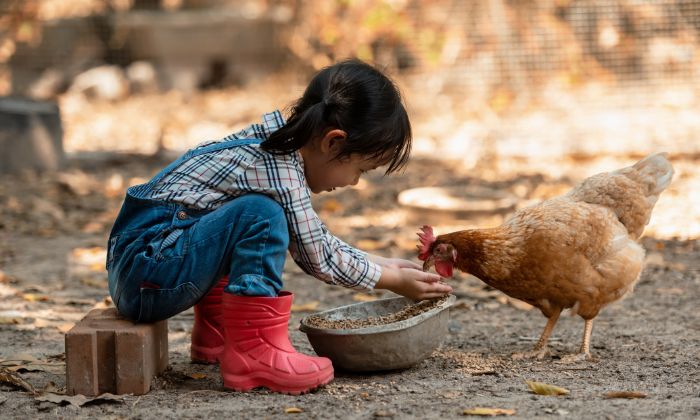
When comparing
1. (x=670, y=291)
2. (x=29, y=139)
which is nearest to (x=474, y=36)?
(x=29, y=139)

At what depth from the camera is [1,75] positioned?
10375 millimetres

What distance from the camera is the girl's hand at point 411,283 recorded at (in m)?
2.72

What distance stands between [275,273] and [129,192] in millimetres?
529

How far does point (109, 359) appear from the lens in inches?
98.6

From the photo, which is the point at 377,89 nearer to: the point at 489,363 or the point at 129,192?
the point at 129,192

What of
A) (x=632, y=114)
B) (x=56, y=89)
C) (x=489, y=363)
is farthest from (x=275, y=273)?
(x=56, y=89)

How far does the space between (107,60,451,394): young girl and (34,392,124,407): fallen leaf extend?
0.25 m

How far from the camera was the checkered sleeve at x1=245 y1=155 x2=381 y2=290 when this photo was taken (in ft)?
8.32

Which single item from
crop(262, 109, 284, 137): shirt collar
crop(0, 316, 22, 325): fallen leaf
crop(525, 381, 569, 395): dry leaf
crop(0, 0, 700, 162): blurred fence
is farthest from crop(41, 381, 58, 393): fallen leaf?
crop(0, 0, 700, 162): blurred fence

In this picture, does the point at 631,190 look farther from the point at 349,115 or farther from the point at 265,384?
the point at 265,384

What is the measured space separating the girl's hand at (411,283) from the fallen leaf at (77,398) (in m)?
0.85

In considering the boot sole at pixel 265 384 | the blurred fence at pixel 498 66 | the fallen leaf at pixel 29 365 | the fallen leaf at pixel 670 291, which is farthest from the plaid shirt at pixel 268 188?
the blurred fence at pixel 498 66

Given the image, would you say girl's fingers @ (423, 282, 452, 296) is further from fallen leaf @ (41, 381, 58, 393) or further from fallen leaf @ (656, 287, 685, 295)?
fallen leaf @ (656, 287, 685, 295)

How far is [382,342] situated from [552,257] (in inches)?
27.0
